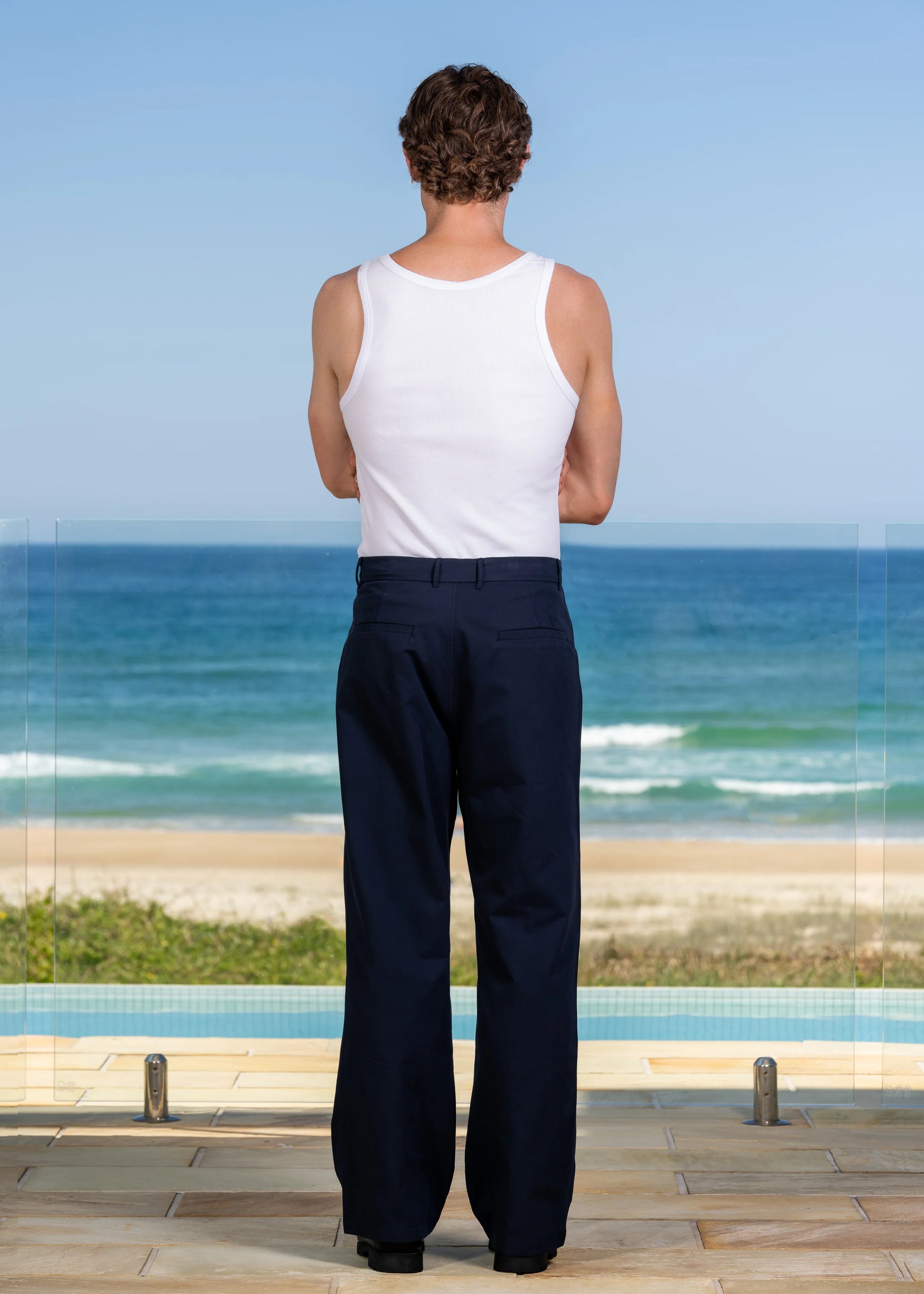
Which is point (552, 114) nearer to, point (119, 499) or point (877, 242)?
point (877, 242)

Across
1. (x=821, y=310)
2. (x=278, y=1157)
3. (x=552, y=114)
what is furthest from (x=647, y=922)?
(x=821, y=310)

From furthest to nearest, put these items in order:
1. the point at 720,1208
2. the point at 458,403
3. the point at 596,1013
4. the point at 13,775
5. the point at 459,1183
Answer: the point at 596,1013 < the point at 13,775 < the point at 459,1183 < the point at 720,1208 < the point at 458,403

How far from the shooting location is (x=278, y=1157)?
2.39m

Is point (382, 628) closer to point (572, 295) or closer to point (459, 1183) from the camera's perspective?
point (572, 295)

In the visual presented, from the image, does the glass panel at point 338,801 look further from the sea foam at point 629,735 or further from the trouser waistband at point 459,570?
the trouser waistband at point 459,570

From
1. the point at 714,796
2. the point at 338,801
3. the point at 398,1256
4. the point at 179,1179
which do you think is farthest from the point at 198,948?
the point at 398,1256

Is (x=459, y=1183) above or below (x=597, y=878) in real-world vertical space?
below

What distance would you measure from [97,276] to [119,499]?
6.90 ft

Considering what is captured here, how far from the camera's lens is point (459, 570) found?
1.78 meters

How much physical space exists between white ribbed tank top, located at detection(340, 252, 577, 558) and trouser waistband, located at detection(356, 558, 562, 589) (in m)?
0.01

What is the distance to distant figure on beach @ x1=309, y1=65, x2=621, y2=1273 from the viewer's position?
1.78 m

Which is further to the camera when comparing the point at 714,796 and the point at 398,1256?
the point at 714,796

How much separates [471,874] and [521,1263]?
18.8 inches

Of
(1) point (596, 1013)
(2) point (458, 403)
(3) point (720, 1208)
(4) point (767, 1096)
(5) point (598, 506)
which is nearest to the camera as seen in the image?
(2) point (458, 403)
